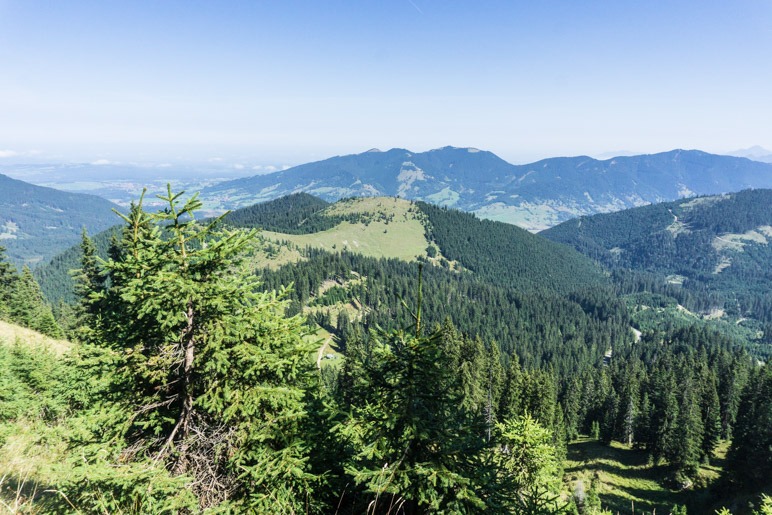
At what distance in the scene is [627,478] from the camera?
211ft

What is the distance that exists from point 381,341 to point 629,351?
20394cm

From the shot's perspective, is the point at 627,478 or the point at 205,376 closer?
the point at 205,376

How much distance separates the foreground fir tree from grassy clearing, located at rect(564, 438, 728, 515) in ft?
198

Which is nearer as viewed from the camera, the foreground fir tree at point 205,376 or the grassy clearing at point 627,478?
the foreground fir tree at point 205,376

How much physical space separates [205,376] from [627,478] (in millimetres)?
79301

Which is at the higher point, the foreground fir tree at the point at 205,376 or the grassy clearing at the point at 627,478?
the foreground fir tree at the point at 205,376

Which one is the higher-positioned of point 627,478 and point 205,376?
point 205,376

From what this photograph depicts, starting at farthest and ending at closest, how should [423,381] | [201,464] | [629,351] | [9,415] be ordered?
1. [629,351]
2. [9,415]
3. [201,464]
4. [423,381]

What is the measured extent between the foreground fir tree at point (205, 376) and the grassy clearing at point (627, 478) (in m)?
60.3

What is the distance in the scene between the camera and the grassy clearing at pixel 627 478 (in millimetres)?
55906

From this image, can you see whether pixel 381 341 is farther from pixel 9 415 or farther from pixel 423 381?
pixel 9 415

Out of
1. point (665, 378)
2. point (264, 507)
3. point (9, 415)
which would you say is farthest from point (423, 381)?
point (665, 378)

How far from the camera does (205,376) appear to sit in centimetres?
990

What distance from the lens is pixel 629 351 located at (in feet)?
571
